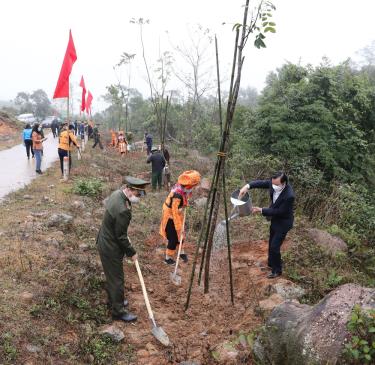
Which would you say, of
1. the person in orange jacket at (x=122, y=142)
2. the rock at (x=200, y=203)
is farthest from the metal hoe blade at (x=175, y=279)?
the person in orange jacket at (x=122, y=142)

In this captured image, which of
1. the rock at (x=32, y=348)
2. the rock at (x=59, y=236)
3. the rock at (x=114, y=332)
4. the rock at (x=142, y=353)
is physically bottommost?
the rock at (x=142, y=353)

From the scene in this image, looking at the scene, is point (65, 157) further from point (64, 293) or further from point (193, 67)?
point (193, 67)

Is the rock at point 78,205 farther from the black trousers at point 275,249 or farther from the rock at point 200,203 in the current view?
the black trousers at point 275,249

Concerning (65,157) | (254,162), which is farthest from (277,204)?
(65,157)

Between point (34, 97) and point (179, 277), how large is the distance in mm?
60586

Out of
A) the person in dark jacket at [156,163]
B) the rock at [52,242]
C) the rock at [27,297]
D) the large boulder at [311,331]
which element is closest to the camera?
the large boulder at [311,331]

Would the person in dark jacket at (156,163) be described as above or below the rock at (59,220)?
above

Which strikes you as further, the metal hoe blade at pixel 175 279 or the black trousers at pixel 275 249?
the metal hoe blade at pixel 175 279

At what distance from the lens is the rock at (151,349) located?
4.11 metres

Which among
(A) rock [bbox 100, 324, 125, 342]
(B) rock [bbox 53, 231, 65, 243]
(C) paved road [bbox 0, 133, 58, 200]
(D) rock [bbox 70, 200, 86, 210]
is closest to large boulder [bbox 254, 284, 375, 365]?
(A) rock [bbox 100, 324, 125, 342]

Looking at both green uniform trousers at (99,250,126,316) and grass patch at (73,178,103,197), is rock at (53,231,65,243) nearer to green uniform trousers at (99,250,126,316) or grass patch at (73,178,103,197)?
green uniform trousers at (99,250,126,316)

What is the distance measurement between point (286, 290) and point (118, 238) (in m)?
2.46

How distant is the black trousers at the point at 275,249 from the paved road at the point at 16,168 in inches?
252

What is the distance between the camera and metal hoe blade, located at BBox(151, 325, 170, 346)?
4.22 m
